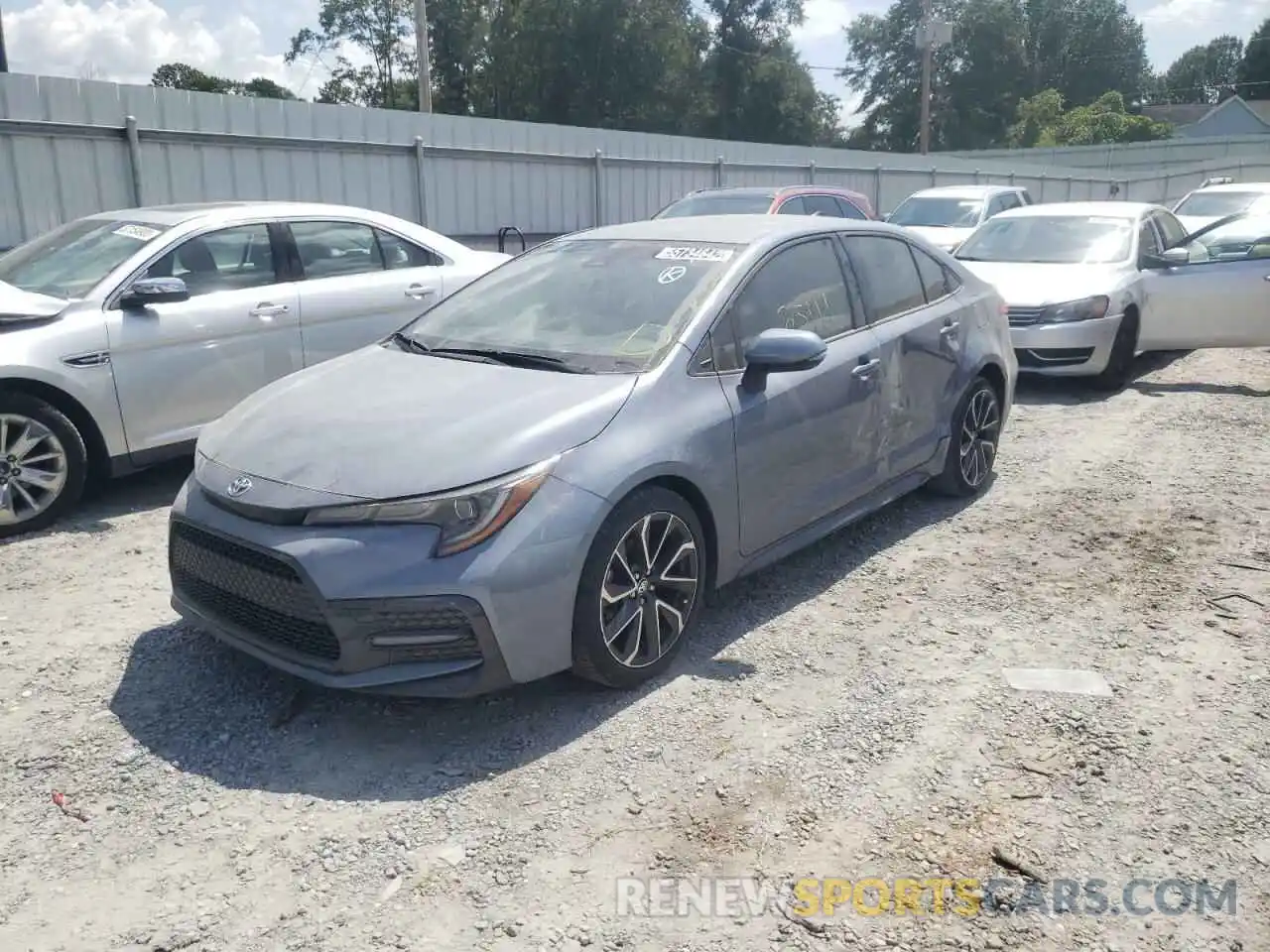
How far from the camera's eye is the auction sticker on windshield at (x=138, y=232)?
603 centimetres

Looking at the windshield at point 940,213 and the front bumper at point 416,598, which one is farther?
the windshield at point 940,213

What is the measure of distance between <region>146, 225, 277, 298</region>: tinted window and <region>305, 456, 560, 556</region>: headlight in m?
3.34

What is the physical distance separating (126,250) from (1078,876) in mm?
5544

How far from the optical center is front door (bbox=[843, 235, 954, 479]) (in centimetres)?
502

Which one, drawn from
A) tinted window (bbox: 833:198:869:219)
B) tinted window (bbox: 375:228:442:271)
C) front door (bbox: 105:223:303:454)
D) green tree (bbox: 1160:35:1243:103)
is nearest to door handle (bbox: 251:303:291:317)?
front door (bbox: 105:223:303:454)

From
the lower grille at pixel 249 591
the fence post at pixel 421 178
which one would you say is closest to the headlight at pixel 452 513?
the lower grille at pixel 249 591

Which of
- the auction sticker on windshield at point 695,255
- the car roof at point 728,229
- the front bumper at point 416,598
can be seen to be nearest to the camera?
the front bumper at point 416,598

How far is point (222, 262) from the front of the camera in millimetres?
6262

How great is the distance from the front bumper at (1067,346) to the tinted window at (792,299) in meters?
4.29

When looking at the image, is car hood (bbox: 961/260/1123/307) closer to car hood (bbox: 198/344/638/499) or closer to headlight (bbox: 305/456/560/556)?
car hood (bbox: 198/344/638/499)

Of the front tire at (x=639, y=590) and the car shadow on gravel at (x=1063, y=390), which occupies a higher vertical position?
the front tire at (x=639, y=590)

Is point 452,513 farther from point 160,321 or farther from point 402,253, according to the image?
point 402,253

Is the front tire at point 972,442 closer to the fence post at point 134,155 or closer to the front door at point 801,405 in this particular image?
the front door at point 801,405

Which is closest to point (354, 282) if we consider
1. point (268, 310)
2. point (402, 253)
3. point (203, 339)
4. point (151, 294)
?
point (402, 253)
